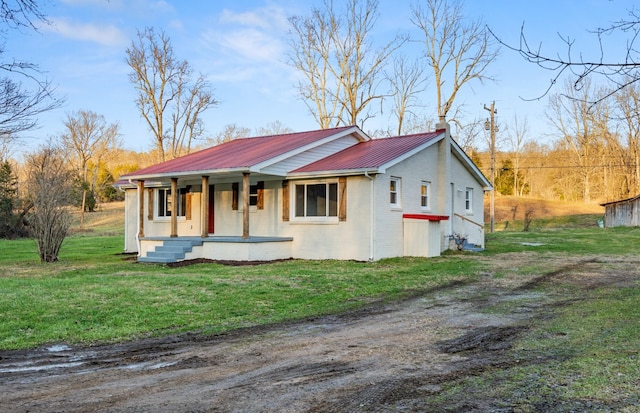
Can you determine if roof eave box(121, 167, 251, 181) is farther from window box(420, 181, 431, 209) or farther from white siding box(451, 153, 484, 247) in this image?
white siding box(451, 153, 484, 247)

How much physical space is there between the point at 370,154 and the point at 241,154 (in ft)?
15.3

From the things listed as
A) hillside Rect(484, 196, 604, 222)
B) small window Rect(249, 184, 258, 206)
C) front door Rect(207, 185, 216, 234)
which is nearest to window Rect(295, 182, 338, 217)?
small window Rect(249, 184, 258, 206)

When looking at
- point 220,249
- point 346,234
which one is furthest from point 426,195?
point 220,249

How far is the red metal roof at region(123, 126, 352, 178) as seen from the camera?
1719 centimetres

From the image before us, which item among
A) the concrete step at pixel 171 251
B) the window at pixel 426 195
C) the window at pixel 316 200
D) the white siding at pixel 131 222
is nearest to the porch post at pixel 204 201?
the concrete step at pixel 171 251

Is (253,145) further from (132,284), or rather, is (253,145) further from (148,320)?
(148,320)

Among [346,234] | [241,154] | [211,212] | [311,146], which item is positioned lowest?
[346,234]

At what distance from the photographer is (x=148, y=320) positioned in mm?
7863

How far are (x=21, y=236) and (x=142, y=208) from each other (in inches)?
788

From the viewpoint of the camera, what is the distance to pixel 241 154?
19.0 m

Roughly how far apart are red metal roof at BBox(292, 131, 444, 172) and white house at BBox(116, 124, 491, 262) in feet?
0.15

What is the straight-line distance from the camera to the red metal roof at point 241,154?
17188mm

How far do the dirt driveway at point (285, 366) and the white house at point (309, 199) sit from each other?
818 cm

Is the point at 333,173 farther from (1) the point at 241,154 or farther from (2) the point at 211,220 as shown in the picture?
(2) the point at 211,220
